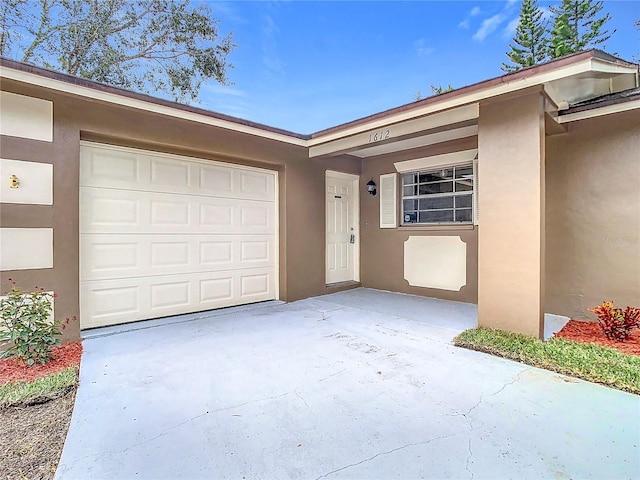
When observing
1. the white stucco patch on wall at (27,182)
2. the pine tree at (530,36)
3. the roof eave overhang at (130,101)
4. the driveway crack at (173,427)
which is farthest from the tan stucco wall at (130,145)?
the pine tree at (530,36)

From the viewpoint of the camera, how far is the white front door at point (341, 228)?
705 centimetres

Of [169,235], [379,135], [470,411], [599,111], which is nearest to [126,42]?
[169,235]

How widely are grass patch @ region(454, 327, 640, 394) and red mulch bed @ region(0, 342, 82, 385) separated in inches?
161

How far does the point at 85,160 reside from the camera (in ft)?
13.7

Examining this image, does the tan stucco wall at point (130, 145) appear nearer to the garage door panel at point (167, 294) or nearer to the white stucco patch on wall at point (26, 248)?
the white stucco patch on wall at point (26, 248)

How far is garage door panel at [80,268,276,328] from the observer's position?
4.32m

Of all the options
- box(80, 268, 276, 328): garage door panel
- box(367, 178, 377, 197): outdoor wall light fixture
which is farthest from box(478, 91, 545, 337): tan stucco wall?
box(80, 268, 276, 328): garage door panel

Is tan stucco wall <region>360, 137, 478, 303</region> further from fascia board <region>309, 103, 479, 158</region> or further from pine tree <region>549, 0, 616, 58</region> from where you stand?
pine tree <region>549, 0, 616, 58</region>

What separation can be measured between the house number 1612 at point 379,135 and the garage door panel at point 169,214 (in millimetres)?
2173

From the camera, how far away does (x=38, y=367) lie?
124 inches

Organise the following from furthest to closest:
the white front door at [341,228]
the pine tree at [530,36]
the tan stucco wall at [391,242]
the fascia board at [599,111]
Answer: the pine tree at [530,36], the white front door at [341,228], the tan stucco wall at [391,242], the fascia board at [599,111]

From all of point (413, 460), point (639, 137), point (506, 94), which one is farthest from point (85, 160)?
point (639, 137)

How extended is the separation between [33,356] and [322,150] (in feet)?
16.2

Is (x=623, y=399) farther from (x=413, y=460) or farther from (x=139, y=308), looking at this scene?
(x=139, y=308)
